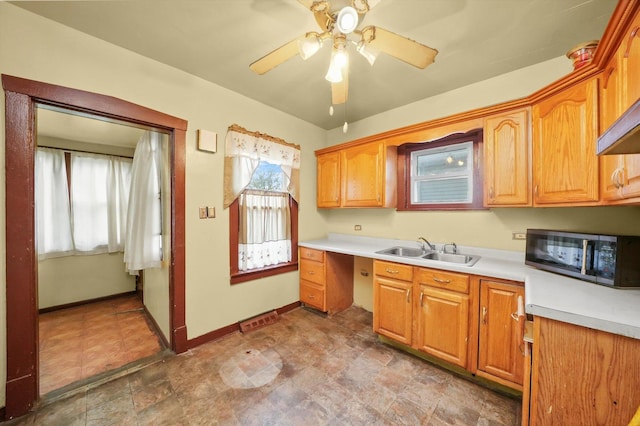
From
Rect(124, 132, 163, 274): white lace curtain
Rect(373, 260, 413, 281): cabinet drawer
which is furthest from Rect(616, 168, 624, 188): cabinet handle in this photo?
Rect(124, 132, 163, 274): white lace curtain

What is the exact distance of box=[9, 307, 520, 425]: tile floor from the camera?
1.42 metres

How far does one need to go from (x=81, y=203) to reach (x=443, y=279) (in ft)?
14.7

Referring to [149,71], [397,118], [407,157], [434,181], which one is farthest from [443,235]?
[149,71]

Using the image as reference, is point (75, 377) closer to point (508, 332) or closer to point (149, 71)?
point (149, 71)

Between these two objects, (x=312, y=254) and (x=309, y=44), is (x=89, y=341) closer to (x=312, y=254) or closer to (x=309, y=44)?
(x=312, y=254)

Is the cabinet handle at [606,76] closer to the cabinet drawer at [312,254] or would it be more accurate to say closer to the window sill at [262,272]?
the cabinet drawer at [312,254]

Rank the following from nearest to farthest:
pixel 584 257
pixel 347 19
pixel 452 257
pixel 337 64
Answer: pixel 347 19, pixel 337 64, pixel 584 257, pixel 452 257

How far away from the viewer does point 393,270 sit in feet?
6.84

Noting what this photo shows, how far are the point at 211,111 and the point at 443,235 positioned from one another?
2632 millimetres

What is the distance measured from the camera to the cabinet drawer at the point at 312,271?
2766mm

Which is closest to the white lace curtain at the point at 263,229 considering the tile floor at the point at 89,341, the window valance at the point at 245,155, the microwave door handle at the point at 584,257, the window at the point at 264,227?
the window at the point at 264,227

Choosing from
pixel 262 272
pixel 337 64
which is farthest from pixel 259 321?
pixel 337 64

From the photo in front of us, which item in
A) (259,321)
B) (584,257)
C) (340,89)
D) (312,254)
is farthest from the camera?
(312,254)

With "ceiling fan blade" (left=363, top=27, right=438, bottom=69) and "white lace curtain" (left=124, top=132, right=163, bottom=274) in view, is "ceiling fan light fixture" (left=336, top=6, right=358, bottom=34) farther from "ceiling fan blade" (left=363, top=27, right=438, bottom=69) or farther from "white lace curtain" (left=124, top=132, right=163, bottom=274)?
"white lace curtain" (left=124, top=132, right=163, bottom=274)
